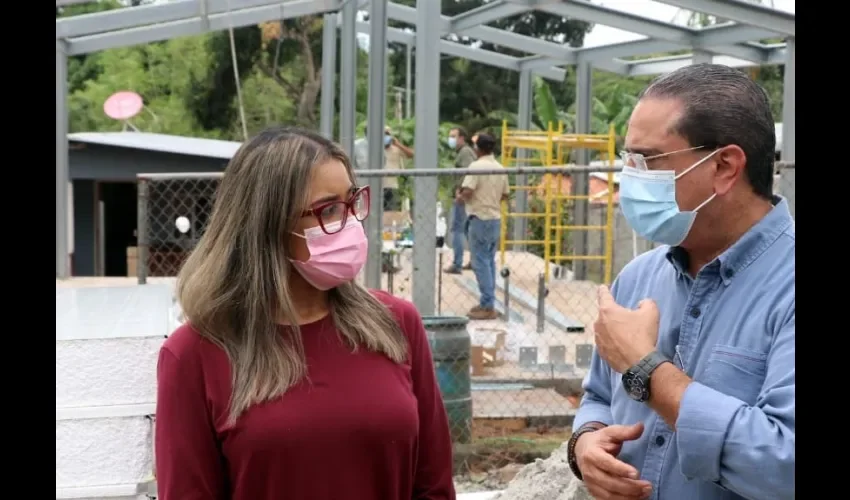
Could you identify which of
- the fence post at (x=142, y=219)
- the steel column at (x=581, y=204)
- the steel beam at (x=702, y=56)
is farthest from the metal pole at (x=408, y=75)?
the fence post at (x=142, y=219)

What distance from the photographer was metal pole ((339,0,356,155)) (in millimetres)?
10500

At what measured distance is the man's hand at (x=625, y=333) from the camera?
1.96 metres

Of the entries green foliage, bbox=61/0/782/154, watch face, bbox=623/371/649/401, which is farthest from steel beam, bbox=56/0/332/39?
green foliage, bbox=61/0/782/154

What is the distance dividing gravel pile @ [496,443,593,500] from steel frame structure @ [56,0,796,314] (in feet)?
11.3

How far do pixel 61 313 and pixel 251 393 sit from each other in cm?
327

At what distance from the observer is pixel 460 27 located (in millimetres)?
12953

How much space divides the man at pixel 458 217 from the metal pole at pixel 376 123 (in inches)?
105

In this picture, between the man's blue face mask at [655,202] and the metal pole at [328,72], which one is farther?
the metal pole at [328,72]

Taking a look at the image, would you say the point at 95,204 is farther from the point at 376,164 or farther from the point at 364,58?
the point at 364,58

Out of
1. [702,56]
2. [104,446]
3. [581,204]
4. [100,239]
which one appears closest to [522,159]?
[581,204]

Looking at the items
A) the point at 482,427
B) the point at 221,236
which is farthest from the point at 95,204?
the point at 221,236

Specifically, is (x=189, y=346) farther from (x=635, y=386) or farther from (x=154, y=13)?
(x=154, y=13)

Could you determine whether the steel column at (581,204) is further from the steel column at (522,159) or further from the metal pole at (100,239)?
the metal pole at (100,239)

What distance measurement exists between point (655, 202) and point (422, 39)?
23.3 feet
